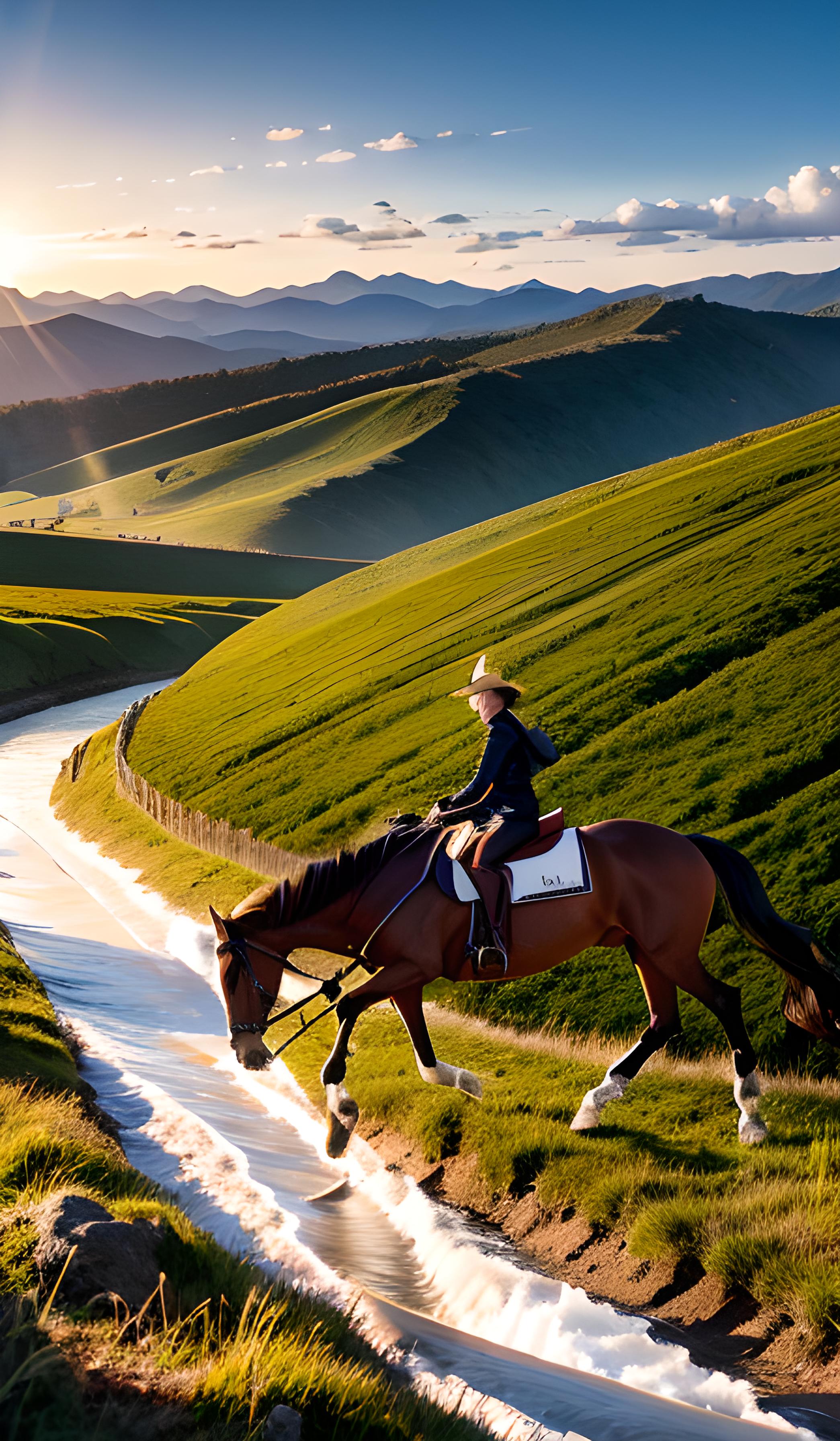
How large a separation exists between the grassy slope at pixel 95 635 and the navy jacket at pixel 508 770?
66641 millimetres

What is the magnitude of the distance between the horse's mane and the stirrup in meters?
1.30

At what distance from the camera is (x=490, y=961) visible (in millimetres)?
10594

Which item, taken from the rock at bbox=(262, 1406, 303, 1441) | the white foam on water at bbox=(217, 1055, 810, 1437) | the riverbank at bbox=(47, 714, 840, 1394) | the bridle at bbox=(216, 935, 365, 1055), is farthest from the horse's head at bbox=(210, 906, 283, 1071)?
the riverbank at bbox=(47, 714, 840, 1394)

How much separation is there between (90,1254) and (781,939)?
701 cm

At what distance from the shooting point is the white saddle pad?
34.4ft

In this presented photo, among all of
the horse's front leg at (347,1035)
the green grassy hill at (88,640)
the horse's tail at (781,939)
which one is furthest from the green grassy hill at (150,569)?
the horse's tail at (781,939)

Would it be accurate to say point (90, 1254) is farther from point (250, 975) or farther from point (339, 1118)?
point (339, 1118)

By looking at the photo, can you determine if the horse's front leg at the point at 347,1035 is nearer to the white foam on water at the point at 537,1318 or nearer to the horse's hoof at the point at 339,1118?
the horse's hoof at the point at 339,1118

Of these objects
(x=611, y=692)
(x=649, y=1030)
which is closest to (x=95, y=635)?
(x=611, y=692)

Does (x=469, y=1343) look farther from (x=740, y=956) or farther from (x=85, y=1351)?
Result: (x=740, y=956)

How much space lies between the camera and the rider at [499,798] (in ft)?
33.8

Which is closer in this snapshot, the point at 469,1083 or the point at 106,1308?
the point at 106,1308

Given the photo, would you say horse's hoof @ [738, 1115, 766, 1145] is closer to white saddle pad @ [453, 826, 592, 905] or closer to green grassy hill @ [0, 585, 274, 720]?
white saddle pad @ [453, 826, 592, 905]

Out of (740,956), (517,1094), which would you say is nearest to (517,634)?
(740,956)
